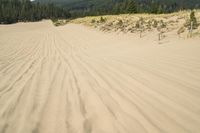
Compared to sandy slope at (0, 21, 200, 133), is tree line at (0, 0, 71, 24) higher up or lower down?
higher up

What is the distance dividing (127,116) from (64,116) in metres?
1.05

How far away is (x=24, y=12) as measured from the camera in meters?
113

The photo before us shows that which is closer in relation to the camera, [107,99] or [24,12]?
[107,99]

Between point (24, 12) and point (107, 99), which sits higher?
point (24, 12)

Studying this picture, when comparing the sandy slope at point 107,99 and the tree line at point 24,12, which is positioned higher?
the tree line at point 24,12

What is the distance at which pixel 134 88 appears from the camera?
19.1 feet

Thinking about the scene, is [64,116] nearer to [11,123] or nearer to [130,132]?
[11,123]

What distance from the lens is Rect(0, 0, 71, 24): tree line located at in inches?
4092

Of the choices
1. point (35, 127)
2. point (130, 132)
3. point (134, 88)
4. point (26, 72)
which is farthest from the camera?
point (26, 72)

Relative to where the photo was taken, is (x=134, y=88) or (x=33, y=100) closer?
(x=33, y=100)

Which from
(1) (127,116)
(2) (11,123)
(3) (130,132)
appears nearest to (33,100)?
(2) (11,123)

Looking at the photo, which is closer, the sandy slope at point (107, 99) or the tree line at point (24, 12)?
the sandy slope at point (107, 99)

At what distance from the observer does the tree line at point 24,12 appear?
104 metres

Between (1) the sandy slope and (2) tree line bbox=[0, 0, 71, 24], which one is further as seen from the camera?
(2) tree line bbox=[0, 0, 71, 24]
